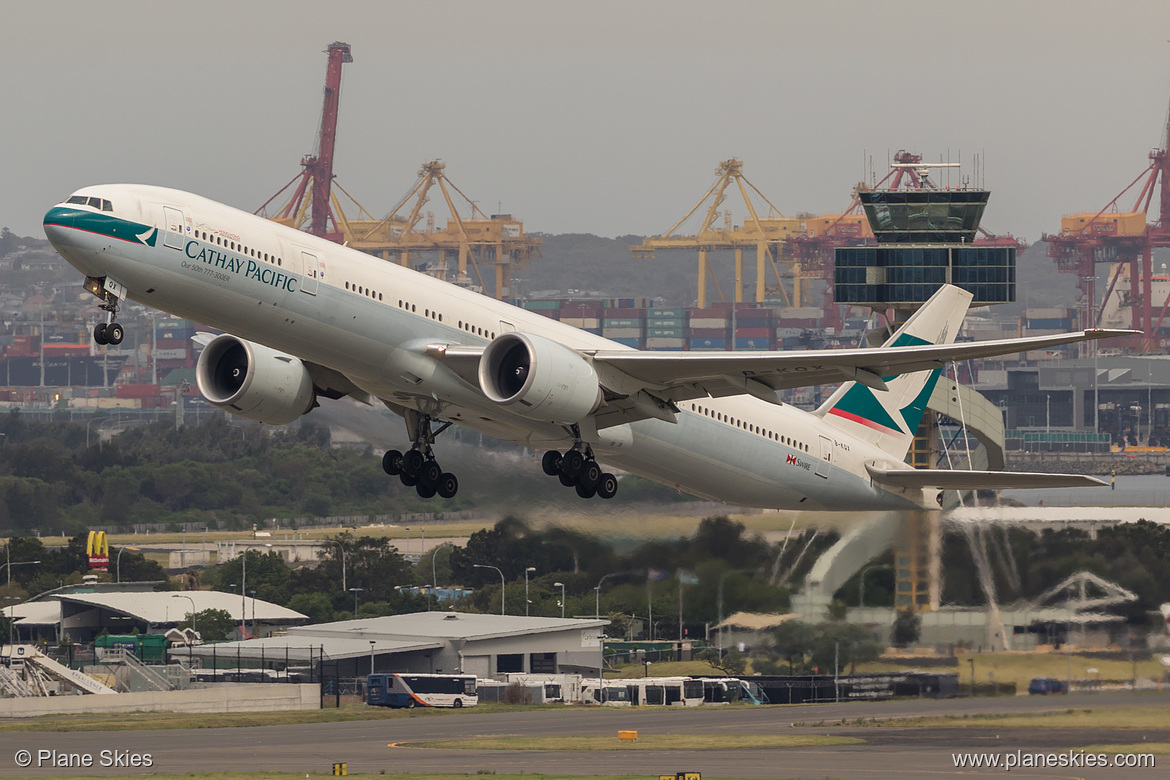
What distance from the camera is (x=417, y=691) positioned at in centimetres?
6950

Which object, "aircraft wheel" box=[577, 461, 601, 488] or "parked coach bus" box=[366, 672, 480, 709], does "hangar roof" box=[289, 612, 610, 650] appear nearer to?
"parked coach bus" box=[366, 672, 480, 709]

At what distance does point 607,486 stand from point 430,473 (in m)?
4.42

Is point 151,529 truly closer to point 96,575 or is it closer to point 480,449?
point 96,575

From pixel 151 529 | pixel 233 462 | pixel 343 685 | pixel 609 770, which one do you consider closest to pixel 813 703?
pixel 609 770

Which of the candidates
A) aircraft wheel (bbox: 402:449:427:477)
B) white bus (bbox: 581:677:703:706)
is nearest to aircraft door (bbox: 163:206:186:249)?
aircraft wheel (bbox: 402:449:427:477)

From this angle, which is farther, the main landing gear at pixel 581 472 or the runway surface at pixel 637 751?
the runway surface at pixel 637 751

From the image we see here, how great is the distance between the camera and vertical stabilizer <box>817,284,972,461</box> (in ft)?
168

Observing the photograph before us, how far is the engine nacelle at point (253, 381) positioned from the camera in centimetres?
4109

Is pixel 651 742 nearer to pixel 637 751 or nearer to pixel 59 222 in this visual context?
pixel 637 751

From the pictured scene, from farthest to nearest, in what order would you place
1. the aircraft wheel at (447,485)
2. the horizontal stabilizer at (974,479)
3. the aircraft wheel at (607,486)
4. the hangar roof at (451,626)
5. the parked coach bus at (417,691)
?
the hangar roof at (451,626), the parked coach bus at (417,691), the aircraft wheel at (447,485), the horizontal stabilizer at (974,479), the aircraft wheel at (607,486)

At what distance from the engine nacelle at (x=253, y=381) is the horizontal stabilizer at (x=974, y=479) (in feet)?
54.0

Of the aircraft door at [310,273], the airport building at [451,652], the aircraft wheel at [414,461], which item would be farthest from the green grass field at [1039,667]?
the airport building at [451,652]

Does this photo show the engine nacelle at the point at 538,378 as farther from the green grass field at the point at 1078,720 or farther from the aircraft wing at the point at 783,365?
the green grass field at the point at 1078,720

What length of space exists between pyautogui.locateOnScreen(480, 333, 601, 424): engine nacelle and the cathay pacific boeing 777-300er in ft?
0.14
